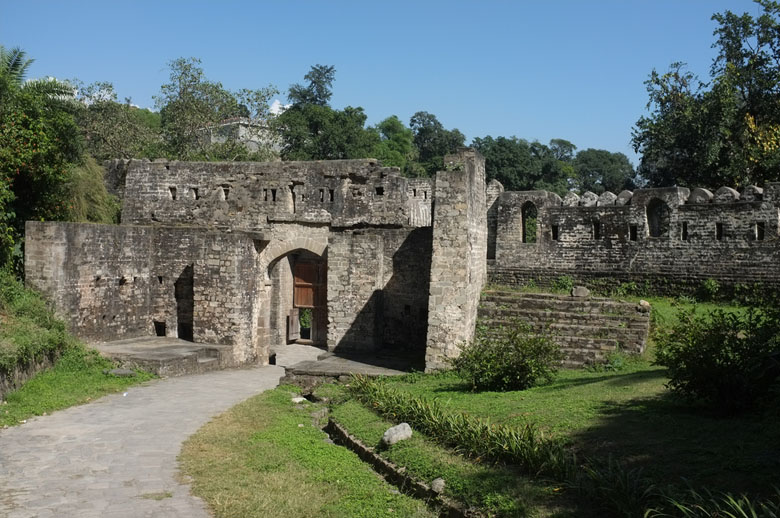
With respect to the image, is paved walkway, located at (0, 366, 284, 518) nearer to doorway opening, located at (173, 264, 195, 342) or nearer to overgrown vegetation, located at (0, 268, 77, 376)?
overgrown vegetation, located at (0, 268, 77, 376)

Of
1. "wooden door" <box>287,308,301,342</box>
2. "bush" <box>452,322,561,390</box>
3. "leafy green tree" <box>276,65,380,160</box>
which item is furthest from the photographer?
"leafy green tree" <box>276,65,380,160</box>

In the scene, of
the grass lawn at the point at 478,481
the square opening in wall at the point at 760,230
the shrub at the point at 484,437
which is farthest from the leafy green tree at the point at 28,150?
the square opening in wall at the point at 760,230

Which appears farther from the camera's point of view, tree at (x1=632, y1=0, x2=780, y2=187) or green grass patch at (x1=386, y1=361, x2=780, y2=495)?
tree at (x1=632, y1=0, x2=780, y2=187)

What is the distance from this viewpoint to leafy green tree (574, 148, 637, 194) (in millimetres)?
55719

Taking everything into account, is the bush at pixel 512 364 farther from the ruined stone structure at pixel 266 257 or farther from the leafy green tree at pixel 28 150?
the leafy green tree at pixel 28 150

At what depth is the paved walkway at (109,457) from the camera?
23.4ft

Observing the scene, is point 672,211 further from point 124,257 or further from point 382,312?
point 124,257

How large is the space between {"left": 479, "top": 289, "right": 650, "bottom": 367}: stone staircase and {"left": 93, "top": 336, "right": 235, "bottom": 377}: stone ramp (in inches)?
239

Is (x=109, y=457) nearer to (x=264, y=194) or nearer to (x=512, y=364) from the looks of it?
(x=512, y=364)

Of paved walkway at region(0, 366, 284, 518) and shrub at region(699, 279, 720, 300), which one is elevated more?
shrub at region(699, 279, 720, 300)

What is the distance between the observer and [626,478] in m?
6.00

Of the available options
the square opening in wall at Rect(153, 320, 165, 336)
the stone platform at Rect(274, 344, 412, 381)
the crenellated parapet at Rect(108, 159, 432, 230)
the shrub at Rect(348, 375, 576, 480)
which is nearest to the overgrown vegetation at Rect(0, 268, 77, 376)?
the square opening in wall at Rect(153, 320, 165, 336)

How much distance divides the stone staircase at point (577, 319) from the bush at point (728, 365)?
15.4 feet

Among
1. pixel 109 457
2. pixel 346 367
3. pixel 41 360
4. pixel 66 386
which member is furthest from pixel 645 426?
pixel 41 360
